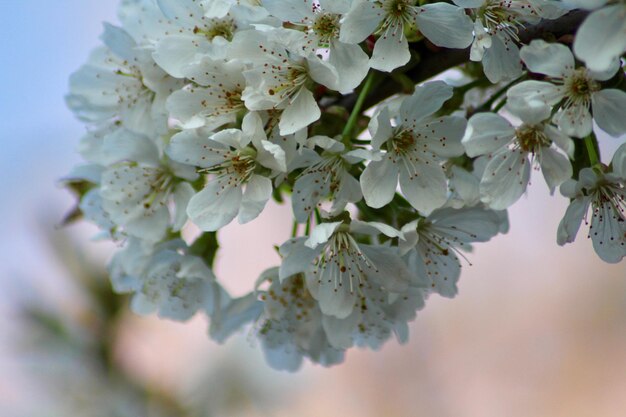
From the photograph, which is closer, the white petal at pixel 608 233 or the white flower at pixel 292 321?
the white petal at pixel 608 233

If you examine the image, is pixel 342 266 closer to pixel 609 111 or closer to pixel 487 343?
pixel 609 111

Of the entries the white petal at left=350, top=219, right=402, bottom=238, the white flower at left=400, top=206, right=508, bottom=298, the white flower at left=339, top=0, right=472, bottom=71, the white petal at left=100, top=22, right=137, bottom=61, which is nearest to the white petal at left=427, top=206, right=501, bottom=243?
the white flower at left=400, top=206, right=508, bottom=298

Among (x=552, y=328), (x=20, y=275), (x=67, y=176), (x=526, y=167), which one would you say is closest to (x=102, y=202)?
(x=67, y=176)

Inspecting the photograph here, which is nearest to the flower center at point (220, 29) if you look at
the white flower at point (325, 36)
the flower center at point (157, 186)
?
the white flower at point (325, 36)

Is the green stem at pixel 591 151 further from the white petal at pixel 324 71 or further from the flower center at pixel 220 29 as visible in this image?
the flower center at pixel 220 29

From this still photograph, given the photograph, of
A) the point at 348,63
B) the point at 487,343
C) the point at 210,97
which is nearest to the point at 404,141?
the point at 348,63

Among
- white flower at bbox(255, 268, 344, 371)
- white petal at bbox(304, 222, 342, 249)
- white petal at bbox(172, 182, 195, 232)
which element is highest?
white petal at bbox(304, 222, 342, 249)

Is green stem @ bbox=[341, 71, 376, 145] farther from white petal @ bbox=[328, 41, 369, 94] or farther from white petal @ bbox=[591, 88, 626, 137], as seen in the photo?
white petal @ bbox=[591, 88, 626, 137]
